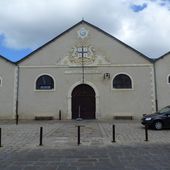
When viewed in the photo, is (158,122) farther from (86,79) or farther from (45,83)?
(45,83)

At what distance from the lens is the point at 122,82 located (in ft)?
81.4

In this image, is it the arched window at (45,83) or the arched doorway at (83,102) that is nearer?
the arched doorway at (83,102)

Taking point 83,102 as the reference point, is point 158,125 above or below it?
below

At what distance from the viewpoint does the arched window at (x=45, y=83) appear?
25125 mm

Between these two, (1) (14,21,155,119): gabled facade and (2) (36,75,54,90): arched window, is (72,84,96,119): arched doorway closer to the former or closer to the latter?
(1) (14,21,155,119): gabled facade

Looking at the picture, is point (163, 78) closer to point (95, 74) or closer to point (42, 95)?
point (95, 74)

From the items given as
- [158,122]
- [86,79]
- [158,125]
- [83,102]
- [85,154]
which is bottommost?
[85,154]

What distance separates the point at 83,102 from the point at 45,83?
12.6 ft

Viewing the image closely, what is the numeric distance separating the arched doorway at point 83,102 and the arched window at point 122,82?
7.10ft

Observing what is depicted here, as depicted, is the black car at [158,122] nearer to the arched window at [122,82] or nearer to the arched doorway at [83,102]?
the arched window at [122,82]

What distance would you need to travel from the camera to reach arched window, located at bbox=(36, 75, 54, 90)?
25.1m

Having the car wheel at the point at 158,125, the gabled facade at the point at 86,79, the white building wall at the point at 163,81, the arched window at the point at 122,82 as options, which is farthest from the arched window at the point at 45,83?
the car wheel at the point at 158,125

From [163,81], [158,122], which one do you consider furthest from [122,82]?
[158,122]

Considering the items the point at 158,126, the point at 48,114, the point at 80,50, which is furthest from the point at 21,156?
the point at 80,50
